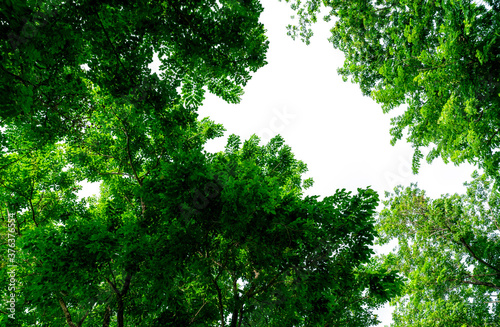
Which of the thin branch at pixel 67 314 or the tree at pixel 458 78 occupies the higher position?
the tree at pixel 458 78

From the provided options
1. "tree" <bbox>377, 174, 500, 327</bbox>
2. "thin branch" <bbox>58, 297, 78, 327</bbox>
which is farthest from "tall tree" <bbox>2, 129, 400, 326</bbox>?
"tree" <bbox>377, 174, 500, 327</bbox>

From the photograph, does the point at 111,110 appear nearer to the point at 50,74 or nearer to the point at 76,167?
the point at 50,74

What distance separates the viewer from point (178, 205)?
5191 mm

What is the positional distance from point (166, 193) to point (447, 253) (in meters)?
15.1

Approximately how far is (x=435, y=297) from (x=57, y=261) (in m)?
15.2

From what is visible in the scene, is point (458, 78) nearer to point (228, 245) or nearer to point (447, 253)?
point (228, 245)

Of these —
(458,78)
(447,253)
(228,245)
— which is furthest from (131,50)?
(447,253)

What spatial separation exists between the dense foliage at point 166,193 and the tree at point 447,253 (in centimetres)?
682

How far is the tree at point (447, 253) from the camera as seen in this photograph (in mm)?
10953

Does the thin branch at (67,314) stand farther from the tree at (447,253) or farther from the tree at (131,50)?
the tree at (447,253)

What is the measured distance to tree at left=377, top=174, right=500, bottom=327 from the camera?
1095 centimetres

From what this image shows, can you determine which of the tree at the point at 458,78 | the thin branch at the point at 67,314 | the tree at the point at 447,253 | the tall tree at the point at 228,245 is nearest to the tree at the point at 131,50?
the tall tree at the point at 228,245

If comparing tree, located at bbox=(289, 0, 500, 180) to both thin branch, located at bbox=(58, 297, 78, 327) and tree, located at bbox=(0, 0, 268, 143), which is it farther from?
thin branch, located at bbox=(58, 297, 78, 327)

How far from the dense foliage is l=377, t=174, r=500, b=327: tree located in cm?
682
